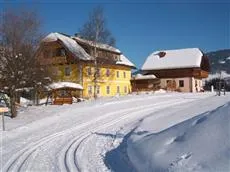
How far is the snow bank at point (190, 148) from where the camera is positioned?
7.75 m

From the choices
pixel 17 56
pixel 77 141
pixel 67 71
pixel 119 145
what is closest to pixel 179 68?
pixel 67 71

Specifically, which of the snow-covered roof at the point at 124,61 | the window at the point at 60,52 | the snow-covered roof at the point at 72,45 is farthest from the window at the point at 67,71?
the snow-covered roof at the point at 124,61

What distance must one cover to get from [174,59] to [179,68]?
3650 millimetres

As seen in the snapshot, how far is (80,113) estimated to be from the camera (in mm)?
26203

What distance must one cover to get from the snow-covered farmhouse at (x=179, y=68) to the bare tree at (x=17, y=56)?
3855 cm

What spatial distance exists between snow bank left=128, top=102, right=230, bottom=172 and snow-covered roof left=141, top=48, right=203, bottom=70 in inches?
2156

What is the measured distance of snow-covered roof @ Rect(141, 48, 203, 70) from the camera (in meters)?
65.6

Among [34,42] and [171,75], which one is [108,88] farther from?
[34,42]

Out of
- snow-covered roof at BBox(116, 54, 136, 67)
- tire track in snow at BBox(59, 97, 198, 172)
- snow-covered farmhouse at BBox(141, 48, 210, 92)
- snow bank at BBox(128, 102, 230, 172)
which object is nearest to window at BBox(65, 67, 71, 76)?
snow-covered roof at BBox(116, 54, 136, 67)

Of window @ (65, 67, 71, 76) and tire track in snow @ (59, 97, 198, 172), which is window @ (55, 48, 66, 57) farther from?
tire track in snow @ (59, 97, 198, 172)

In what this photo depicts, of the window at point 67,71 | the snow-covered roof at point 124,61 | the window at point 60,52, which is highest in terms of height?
the window at point 60,52

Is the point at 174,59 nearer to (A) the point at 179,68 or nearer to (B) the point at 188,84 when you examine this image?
(A) the point at 179,68

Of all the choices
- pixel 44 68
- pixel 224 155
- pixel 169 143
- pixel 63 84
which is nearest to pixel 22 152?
pixel 169 143

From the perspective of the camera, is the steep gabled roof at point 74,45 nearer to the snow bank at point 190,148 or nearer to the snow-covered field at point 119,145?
the snow-covered field at point 119,145
